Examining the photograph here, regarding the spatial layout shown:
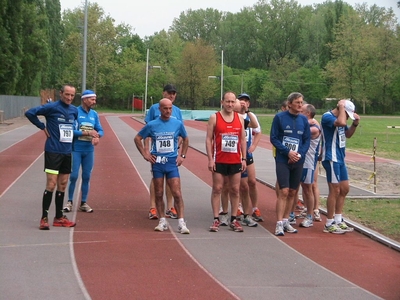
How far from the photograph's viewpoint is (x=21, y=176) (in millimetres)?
17328

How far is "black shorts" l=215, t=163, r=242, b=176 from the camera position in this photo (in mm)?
10414

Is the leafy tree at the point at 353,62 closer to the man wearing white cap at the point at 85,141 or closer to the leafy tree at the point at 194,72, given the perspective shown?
the leafy tree at the point at 194,72

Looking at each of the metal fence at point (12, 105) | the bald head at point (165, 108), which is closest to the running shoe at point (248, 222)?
the bald head at point (165, 108)

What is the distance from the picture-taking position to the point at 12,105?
54438 mm

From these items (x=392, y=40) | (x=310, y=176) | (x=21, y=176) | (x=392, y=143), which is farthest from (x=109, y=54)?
(x=310, y=176)

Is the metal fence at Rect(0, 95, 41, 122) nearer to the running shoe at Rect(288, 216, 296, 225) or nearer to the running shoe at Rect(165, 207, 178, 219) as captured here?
the running shoe at Rect(165, 207, 178, 219)

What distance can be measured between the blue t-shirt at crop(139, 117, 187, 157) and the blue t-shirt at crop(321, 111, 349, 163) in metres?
2.21

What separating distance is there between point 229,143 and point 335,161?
5.22 feet

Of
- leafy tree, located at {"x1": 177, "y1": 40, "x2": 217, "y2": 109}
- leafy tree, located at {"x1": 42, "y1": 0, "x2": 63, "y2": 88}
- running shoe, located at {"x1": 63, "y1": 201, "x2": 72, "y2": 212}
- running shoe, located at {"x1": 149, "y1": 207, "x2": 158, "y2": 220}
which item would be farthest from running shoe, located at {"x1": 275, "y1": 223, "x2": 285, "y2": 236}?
leafy tree, located at {"x1": 42, "y1": 0, "x2": 63, "y2": 88}

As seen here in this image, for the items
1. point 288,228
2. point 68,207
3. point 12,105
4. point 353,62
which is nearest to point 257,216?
point 288,228

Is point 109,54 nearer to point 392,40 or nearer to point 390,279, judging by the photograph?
point 392,40

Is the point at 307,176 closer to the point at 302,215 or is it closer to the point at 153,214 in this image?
the point at 302,215

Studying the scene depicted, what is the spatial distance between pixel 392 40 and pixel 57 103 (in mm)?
89868

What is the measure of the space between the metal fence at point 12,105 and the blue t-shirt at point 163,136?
3925cm
